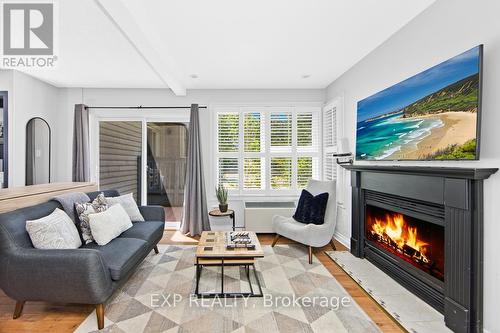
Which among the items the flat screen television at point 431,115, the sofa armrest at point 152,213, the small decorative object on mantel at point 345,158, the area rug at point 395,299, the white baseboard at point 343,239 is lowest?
the area rug at point 395,299

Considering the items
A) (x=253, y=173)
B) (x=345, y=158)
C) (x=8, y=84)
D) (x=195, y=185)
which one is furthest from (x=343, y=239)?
(x=8, y=84)

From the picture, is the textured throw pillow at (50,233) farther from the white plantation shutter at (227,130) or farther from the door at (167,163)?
the white plantation shutter at (227,130)

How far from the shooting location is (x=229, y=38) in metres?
2.84

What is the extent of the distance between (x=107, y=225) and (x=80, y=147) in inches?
92.4

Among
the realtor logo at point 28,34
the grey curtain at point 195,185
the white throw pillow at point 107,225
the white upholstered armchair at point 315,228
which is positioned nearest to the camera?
the realtor logo at point 28,34

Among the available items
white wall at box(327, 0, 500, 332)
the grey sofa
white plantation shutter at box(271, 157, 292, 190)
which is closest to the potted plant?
white plantation shutter at box(271, 157, 292, 190)

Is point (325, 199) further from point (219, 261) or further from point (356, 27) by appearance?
point (356, 27)

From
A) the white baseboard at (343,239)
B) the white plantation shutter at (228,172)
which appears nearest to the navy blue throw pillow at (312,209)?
the white baseboard at (343,239)

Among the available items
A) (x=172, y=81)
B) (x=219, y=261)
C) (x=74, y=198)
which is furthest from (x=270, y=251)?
(x=172, y=81)

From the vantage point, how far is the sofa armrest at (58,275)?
1.98 meters

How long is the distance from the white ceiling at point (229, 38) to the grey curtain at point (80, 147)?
558 mm

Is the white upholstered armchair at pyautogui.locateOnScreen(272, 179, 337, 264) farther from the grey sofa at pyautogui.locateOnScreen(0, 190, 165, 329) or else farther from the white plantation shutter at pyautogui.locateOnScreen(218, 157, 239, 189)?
the grey sofa at pyautogui.locateOnScreen(0, 190, 165, 329)

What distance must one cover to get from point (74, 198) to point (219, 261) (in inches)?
69.3

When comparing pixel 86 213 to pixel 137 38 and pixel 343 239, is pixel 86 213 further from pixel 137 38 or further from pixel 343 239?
pixel 343 239
